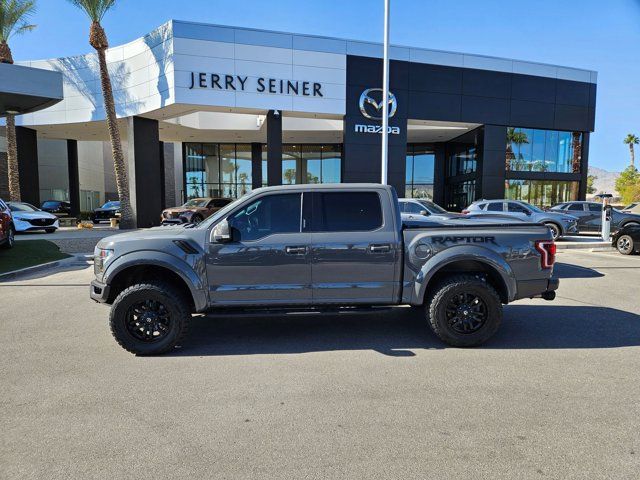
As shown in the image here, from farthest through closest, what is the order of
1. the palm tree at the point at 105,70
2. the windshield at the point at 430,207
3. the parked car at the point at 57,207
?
the parked car at the point at 57,207
the palm tree at the point at 105,70
the windshield at the point at 430,207

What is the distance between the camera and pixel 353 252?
4824mm

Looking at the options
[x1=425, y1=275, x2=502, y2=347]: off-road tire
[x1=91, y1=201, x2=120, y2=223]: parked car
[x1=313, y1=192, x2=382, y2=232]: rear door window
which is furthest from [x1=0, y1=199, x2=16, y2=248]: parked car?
[x1=91, y1=201, x2=120, y2=223]: parked car

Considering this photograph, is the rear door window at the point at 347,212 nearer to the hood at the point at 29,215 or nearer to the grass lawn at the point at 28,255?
the grass lawn at the point at 28,255

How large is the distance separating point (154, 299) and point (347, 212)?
97.3 inches

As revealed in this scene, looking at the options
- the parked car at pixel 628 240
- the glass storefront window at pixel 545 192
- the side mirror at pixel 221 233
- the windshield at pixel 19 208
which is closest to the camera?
the side mirror at pixel 221 233

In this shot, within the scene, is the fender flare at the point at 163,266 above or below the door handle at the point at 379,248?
below

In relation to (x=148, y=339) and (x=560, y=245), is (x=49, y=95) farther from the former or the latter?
(x=560, y=245)

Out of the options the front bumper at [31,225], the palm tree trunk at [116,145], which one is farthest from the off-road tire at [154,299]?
the palm tree trunk at [116,145]

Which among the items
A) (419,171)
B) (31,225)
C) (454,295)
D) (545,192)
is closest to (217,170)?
(31,225)

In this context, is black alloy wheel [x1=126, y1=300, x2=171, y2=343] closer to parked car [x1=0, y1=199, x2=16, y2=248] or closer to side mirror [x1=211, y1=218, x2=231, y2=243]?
side mirror [x1=211, y1=218, x2=231, y2=243]

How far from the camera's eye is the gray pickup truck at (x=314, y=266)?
4.72 meters

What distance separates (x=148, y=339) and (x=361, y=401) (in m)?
2.64

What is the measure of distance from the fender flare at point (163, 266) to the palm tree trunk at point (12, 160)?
24.2 meters

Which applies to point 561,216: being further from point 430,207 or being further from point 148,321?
point 148,321
